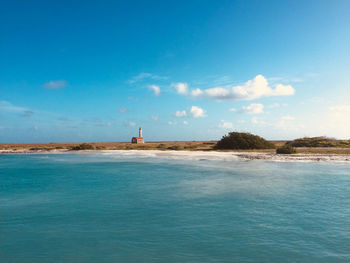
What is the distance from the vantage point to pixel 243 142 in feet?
159

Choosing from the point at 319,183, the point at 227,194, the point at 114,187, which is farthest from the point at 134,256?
the point at 319,183

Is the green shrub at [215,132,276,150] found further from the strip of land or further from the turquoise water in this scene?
the turquoise water

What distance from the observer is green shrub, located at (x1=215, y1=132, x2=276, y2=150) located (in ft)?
159

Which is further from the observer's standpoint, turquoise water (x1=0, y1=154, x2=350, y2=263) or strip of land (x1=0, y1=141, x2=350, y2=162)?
strip of land (x1=0, y1=141, x2=350, y2=162)

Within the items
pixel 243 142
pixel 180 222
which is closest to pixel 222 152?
pixel 243 142

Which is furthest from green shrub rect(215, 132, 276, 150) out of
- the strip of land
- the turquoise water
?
the turquoise water

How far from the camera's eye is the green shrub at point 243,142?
4859 cm

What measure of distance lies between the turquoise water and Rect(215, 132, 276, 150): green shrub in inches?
1192

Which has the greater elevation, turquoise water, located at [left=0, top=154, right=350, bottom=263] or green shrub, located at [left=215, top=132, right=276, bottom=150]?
green shrub, located at [left=215, top=132, right=276, bottom=150]

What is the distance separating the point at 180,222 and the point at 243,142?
132 ft

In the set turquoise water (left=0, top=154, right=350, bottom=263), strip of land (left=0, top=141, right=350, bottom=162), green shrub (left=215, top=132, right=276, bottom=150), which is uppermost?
green shrub (left=215, top=132, right=276, bottom=150)

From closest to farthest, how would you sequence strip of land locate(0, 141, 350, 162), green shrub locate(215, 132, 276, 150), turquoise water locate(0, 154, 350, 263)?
turquoise water locate(0, 154, 350, 263), strip of land locate(0, 141, 350, 162), green shrub locate(215, 132, 276, 150)

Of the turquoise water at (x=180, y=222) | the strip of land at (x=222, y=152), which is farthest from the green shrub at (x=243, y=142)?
the turquoise water at (x=180, y=222)

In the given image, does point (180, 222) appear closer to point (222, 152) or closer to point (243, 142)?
point (222, 152)
